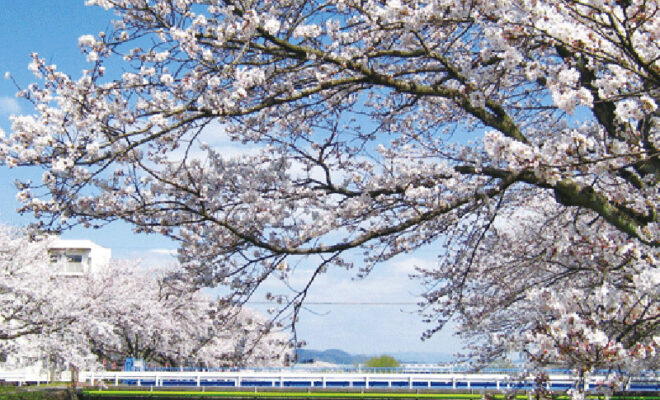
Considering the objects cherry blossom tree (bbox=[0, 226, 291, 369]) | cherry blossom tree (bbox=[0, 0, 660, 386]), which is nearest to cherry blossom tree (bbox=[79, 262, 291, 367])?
cherry blossom tree (bbox=[0, 226, 291, 369])

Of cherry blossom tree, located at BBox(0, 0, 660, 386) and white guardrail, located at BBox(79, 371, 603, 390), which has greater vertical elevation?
cherry blossom tree, located at BBox(0, 0, 660, 386)

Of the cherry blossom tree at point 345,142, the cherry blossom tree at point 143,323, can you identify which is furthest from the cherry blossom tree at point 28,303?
the cherry blossom tree at point 345,142

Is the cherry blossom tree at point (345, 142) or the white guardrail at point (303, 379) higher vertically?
the cherry blossom tree at point (345, 142)

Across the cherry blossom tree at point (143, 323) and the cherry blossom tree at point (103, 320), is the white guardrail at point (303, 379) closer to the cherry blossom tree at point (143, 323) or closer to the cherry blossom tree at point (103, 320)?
the cherry blossom tree at point (143, 323)

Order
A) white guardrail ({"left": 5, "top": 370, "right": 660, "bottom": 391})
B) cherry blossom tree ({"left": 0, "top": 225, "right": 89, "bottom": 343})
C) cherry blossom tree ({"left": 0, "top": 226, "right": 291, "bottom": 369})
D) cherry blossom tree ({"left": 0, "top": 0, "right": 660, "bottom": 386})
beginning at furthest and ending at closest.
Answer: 1. white guardrail ({"left": 5, "top": 370, "right": 660, "bottom": 391})
2. cherry blossom tree ({"left": 0, "top": 225, "right": 89, "bottom": 343})
3. cherry blossom tree ({"left": 0, "top": 226, "right": 291, "bottom": 369})
4. cherry blossom tree ({"left": 0, "top": 0, "right": 660, "bottom": 386})

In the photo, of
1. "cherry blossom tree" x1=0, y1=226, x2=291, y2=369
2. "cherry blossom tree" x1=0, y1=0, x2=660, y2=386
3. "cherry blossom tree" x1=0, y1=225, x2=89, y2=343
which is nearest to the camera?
"cherry blossom tree" x1=0, y1=0, x2=660, y2=386

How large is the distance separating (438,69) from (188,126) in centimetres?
209

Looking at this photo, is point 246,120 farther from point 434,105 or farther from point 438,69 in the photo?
point 434,105

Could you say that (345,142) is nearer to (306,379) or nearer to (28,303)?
(28,303)

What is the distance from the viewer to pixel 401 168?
5691 mm

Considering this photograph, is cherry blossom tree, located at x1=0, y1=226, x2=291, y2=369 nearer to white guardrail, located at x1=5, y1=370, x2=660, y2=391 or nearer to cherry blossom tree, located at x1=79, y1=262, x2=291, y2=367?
cherry blossom tree, located at x1=79, y1=262, x2=291, y2=367

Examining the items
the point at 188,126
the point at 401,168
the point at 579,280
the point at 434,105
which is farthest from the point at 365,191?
the point at 579,280

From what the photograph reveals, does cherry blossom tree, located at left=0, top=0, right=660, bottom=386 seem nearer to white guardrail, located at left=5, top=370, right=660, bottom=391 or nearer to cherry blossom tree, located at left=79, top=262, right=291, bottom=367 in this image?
cherry blossom tree, located at left=79, top=262, right=291, bottom=367

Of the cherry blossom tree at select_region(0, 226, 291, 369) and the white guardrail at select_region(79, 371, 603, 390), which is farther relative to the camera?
the white guardrail at select_region(79, 371, 603, 390)
